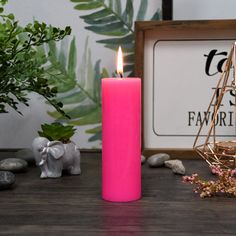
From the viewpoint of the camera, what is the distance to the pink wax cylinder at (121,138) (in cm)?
59

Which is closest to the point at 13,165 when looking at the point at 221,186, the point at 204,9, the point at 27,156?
the point at 27,156

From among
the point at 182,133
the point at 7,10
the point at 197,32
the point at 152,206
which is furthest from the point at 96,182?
the point at 7,10

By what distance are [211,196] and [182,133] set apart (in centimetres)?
28

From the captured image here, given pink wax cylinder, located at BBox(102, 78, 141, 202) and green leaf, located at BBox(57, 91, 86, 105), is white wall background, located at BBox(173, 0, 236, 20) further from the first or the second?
pink wax cylinder, located at BBox(102, 78, 141, 202)

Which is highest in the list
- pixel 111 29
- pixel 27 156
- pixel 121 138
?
pixel 111 29

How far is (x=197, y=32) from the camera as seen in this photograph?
0.88 m

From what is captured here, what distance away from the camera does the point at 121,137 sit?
23.6 inches

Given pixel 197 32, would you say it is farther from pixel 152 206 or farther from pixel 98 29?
pixel 152 206

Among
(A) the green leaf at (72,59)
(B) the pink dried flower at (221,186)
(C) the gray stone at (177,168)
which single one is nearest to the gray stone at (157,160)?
(C) the gray stone at (177,168)

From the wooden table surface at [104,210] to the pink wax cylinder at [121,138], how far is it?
2 centimetres

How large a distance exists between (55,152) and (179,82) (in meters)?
0.32

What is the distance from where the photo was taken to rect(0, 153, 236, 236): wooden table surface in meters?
0.50

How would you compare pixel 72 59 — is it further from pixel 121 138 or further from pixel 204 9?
pixel 121 138

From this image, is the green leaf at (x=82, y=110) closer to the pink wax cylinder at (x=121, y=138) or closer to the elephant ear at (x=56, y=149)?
the elephant ear at (x=56, y=149)
